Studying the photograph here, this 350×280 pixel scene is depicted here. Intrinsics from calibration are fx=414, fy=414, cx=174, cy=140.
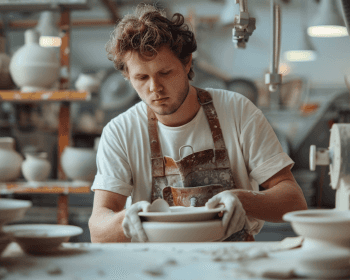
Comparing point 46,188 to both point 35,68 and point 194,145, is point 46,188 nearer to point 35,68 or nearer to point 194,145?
point 35,68

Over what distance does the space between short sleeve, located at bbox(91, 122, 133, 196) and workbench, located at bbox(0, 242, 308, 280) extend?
2.03ft

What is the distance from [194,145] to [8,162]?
1753mm

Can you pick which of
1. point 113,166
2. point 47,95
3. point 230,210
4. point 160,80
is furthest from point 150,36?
point 47,95

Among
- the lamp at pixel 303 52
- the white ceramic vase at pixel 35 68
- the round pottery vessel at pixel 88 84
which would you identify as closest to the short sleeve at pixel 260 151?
the white ceramic vase at pixel 35 68

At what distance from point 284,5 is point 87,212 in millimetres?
3640

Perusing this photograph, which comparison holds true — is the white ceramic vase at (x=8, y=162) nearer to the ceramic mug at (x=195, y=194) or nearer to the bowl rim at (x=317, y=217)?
the ceramic mug at (x=195, y=194)

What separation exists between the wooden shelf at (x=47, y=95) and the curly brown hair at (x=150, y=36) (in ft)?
3.34

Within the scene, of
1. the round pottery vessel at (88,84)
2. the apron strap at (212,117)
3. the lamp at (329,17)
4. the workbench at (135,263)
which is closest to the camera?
the workbench at (135,263)

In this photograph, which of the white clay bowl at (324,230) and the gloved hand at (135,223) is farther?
the gloved hand at (135,223)

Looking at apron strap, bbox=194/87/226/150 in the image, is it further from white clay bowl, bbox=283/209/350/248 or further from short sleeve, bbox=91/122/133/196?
white clay bowl, bbox=283/209/350/248

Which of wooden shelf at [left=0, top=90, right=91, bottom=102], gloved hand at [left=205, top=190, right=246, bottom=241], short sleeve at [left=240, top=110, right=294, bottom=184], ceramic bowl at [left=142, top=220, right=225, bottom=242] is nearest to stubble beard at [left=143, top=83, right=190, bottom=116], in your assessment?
short sleeve at [left=240, top=110, right=294, bottom=184]

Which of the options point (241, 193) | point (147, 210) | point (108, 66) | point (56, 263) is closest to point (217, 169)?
point (241, 193)

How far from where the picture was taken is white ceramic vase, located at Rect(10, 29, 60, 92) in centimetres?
288

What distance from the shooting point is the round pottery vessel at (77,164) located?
2908mm
